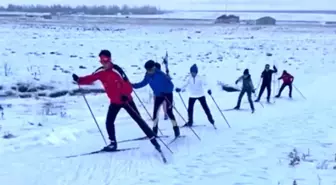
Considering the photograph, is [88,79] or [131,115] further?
[131,115]

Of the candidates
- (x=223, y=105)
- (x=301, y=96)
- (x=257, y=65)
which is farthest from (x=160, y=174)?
(x=257, y=65)

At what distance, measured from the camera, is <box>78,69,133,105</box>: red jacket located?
28.9 ft

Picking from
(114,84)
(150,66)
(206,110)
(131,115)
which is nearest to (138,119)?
(131,115)

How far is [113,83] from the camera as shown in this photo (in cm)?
890

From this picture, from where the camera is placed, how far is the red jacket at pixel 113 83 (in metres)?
8.82

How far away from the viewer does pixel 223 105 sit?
1599 cm

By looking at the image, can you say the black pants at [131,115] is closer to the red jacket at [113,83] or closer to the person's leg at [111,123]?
the person's leg at [111,123]

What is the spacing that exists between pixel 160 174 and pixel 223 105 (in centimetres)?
813

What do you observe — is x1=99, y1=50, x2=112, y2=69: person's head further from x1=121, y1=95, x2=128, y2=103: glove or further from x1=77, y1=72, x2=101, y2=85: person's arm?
x1=121, y1=95, x2=128, y2=103: glove

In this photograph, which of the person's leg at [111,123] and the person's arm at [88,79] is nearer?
the person's arm at [88,79]

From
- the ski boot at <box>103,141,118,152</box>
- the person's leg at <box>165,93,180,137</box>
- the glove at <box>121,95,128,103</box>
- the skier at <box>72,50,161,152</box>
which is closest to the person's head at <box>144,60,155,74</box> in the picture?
the person's leg at <box>165,93,180,137</box>

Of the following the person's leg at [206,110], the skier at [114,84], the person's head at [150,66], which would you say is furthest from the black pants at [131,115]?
the person's leg at [206,110]

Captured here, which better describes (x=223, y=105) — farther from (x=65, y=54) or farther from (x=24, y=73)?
(x=65, y=54)

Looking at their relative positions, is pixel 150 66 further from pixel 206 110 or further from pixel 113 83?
pixel 206 110
